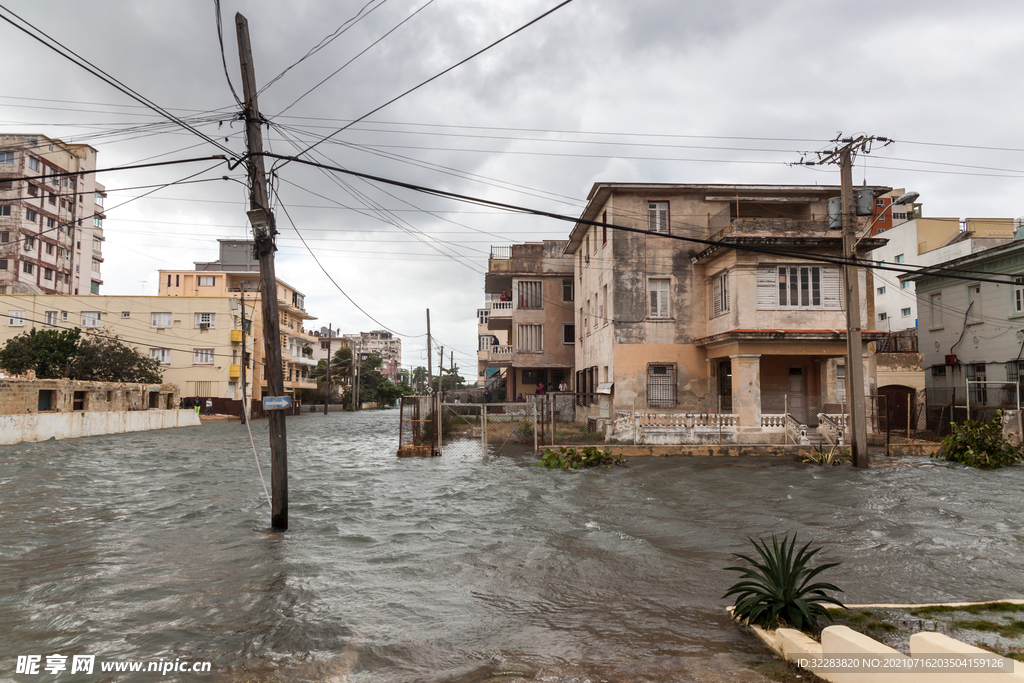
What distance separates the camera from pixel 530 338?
36.3 meters

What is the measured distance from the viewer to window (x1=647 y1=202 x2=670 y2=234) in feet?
83.7

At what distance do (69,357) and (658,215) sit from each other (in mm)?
38089

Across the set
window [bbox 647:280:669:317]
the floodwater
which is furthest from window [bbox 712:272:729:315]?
the floodwater

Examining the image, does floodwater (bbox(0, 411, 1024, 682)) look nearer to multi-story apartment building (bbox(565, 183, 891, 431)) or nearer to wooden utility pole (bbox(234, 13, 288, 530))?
wooden utility pole (bbox(234, 13, 288, 530))

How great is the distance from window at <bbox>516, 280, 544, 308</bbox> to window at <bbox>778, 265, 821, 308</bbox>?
1586 cm

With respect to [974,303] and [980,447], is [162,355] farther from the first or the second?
[974,303]

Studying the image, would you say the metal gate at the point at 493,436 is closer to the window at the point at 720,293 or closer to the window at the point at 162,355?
the window at the point at 720,293

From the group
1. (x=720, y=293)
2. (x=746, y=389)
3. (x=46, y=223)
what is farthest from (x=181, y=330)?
(x=746, y=389)

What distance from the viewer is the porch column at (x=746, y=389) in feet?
71.9

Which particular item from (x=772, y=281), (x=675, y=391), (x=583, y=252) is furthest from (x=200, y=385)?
(x=772, y=281)

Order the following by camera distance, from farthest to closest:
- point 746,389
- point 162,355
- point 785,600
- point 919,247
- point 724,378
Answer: point 162,355 < point 919,247 < point 724,378 < point 746,389 < point 785,600

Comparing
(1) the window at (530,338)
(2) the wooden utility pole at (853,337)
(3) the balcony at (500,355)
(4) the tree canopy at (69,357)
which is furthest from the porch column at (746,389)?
(4) the tree canopy at (69,357)

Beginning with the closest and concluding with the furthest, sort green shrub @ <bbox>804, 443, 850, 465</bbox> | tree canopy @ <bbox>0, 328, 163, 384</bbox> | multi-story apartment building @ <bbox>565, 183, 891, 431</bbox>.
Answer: green shrub @ <bbox>804, 443, 850, 465</bbox> → multi-story apartment building @ <bbox>565, 183, 891, 431</bbox> → tree canopy @ <bbox>0, 328, 163, 384</bbox>

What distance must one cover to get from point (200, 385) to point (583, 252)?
39.2 metres
